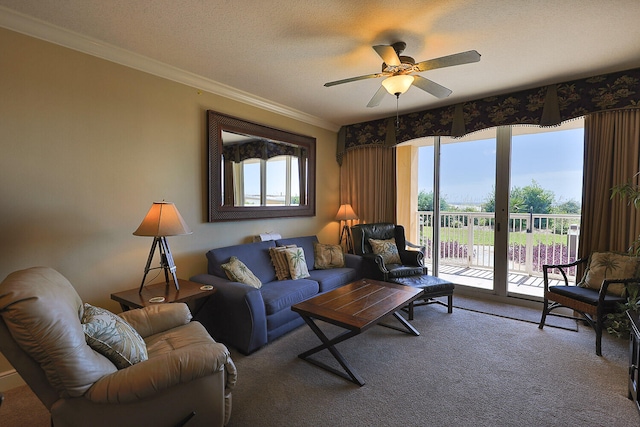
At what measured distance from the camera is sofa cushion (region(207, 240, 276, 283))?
2.98 meters

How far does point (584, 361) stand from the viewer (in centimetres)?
237

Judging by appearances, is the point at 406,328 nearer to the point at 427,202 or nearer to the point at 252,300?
the point at 252,300

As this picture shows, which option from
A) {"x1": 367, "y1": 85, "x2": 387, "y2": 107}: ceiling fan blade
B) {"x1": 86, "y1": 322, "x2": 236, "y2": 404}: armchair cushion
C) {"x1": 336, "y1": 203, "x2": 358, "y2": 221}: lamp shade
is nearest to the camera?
{"x1": 86, "y1": 322, "x2": 236, "y2": 404}: armchair cushion

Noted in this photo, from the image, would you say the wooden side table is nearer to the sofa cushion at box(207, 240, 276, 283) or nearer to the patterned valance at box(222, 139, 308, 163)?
the sofa cushion at box(207, 240, 276, 283)

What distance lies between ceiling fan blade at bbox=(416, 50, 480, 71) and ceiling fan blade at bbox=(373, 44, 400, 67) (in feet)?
0.63

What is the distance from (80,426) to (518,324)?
358cm

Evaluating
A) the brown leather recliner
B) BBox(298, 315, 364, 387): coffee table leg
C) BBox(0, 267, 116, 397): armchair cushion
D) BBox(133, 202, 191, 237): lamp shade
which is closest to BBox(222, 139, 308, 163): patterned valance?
BBox(133, 202, 191, 237): lamp shade

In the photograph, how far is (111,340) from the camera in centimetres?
139

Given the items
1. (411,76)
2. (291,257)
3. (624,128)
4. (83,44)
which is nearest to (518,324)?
(624,128)

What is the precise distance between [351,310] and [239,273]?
116cm

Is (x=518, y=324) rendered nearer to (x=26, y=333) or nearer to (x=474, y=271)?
(x=474, y=271)

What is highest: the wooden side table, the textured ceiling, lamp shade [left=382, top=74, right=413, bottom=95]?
the textured ceiling

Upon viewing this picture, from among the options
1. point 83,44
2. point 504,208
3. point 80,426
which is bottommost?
point 80,426

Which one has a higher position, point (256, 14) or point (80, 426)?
point (256, 14)
